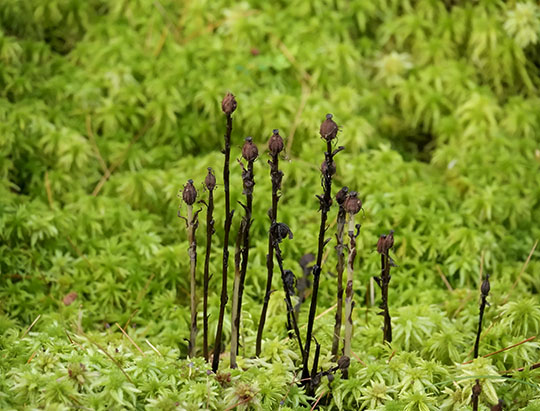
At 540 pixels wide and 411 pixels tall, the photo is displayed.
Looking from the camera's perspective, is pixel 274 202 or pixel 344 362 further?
pixel 344 362

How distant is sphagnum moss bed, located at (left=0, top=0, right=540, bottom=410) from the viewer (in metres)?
2.23

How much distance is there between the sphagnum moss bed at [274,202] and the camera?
223 centimetres

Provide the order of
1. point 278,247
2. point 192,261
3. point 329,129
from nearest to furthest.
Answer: point 329,129 < point 278,247 < point 192,261

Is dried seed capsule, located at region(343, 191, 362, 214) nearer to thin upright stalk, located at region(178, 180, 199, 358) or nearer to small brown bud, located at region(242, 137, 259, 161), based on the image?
small brown bud, located at region(242, 137, 259, 161)

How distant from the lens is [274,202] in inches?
81.1

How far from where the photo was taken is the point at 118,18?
171 inches

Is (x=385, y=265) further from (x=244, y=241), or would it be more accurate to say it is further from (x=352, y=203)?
(x=244, y=241)

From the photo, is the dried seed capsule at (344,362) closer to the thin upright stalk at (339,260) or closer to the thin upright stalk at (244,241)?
the thin upright stalk at (339,260)

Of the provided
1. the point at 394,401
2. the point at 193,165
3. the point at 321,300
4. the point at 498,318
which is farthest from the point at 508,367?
the point at 193,165

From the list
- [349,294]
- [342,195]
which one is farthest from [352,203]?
[349,294]

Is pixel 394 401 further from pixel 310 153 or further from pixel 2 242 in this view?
pixel 2 242

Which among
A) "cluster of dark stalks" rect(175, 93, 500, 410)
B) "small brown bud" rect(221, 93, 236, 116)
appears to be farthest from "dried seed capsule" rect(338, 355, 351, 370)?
"small brown bud" rect(221, 93, 236, 116)

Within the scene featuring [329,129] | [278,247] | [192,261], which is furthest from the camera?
[192,261]

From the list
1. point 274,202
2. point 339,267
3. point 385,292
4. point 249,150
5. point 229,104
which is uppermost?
point 229,104
